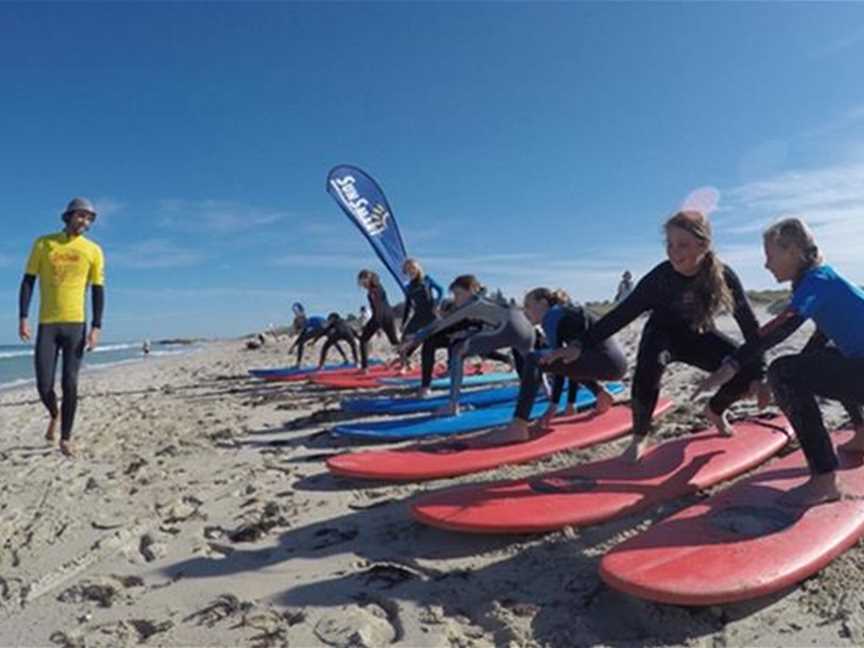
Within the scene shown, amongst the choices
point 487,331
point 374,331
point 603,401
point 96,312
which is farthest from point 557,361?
point 374,331

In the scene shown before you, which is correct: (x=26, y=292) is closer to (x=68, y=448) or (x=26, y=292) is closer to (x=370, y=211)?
(x=68, y=448)

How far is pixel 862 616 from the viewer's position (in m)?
2.20

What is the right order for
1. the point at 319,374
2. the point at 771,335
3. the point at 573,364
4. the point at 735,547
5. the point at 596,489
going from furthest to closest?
the point at 319,374, the point at 573,364, the point at 596,489, the point at 771,335, the point at 735,547

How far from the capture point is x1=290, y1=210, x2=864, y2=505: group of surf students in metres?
2.82

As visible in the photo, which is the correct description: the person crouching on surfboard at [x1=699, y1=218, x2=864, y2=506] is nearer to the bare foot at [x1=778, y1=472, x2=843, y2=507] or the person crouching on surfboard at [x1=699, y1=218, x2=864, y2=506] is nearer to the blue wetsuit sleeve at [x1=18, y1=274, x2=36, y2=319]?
the bare foot at [x1=778, y1=472, x2=843, y2=507]

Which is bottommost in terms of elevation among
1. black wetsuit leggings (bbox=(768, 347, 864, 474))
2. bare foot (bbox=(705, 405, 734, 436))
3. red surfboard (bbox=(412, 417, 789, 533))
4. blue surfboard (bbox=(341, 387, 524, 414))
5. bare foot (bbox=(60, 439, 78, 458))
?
bare foot (bbox=(60, 439, 78, 458))

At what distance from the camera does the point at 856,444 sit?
351 centimetres

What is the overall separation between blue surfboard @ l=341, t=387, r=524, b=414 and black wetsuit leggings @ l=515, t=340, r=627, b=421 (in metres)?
2.01

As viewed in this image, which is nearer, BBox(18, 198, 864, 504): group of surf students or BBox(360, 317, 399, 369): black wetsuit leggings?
BBox(18, 198, 864, 504): group of surf students

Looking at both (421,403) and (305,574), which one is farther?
(421,403)

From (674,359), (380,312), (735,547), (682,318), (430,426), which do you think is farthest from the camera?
(380,312)

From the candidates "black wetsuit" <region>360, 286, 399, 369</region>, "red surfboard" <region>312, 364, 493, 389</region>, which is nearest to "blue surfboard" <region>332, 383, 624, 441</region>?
"red surfboard" <region>312, 364, 493, 389</region>

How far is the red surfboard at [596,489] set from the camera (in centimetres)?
293

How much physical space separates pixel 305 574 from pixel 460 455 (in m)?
1.62
